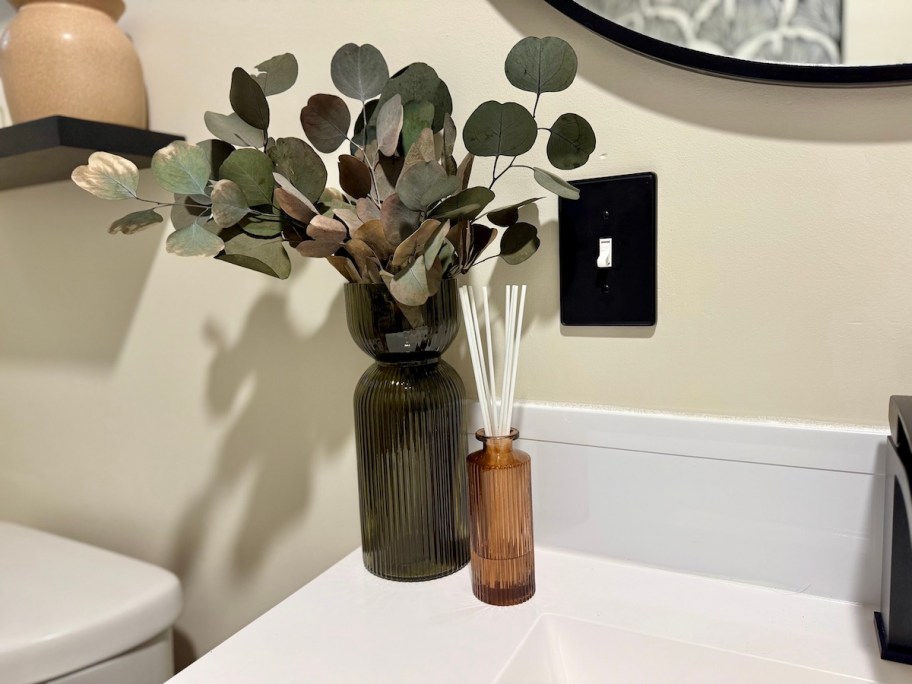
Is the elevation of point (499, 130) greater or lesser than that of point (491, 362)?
greater

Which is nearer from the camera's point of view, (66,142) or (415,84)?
(415,84)

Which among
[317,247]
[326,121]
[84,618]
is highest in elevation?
[326,121]

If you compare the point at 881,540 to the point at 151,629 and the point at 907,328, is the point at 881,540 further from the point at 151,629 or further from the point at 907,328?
the point at 151,629

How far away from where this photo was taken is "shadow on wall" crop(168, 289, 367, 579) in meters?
0.75

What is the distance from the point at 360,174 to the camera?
525 millimetres

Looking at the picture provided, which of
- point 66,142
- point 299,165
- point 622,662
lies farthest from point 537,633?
point 66,142

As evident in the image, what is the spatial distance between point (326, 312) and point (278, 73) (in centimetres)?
27

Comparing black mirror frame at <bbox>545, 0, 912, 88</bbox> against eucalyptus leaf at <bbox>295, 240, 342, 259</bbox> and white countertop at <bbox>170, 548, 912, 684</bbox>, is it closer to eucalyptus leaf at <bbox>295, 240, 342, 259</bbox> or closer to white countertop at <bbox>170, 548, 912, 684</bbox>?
eucalyptus leaf at <bbox>295, 240, 342, 259</bbox>

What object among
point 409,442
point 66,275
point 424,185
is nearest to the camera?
point 424,185

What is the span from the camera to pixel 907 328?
0.50m

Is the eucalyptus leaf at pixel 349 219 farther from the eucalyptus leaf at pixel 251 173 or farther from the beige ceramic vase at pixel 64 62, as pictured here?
the beige ceramic vase at pixel 64 62

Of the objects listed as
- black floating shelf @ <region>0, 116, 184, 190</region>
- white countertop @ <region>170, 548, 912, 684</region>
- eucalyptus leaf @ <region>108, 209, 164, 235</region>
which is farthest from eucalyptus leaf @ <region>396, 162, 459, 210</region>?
black floating shelf @ <region>0, 116, 184, 190</region>

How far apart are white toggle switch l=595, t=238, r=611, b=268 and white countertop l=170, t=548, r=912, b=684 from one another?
0.90 feet

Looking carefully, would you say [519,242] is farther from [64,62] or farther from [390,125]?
[64,62]
